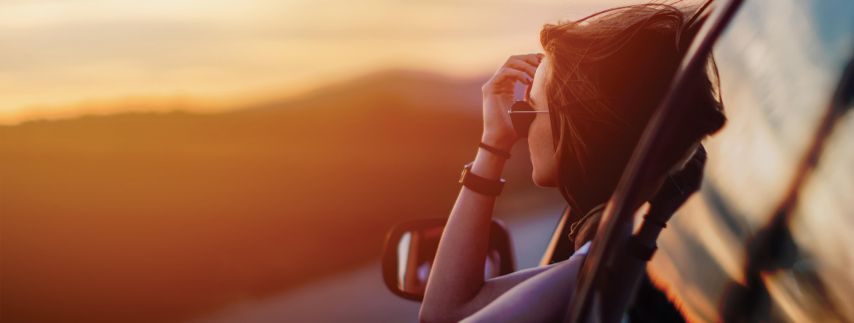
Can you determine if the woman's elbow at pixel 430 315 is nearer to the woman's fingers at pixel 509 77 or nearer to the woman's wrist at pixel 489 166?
the woman's wrist at pixel 489 166

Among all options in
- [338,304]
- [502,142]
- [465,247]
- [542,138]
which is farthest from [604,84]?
[338,304]

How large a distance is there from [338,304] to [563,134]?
2649 millimetres

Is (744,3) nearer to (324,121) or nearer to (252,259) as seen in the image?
(324,121)

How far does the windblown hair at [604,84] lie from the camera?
6.28 ft

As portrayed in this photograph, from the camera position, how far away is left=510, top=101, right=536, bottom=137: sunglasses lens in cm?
239

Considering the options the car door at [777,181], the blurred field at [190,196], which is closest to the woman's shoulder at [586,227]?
the car door at [777,181]

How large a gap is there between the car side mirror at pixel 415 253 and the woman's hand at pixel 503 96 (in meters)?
0.38

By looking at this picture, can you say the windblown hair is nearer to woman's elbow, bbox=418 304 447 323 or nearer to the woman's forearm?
the woman's forearm

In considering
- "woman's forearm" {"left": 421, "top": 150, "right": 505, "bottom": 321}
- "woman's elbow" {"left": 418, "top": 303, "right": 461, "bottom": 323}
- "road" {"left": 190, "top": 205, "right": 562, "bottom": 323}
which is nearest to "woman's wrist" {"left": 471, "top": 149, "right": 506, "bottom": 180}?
"woman's forearm" {"left": 421, "top": 150, "right": 505, "bottom": 321}

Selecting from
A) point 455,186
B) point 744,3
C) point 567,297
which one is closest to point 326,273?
point 455,186

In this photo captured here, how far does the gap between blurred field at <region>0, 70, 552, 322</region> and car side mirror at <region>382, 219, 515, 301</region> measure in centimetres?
180

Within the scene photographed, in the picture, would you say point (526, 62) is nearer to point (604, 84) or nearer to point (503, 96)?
point (503, 96)

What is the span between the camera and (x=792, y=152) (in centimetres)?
106

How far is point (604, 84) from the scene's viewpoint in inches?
84.4
